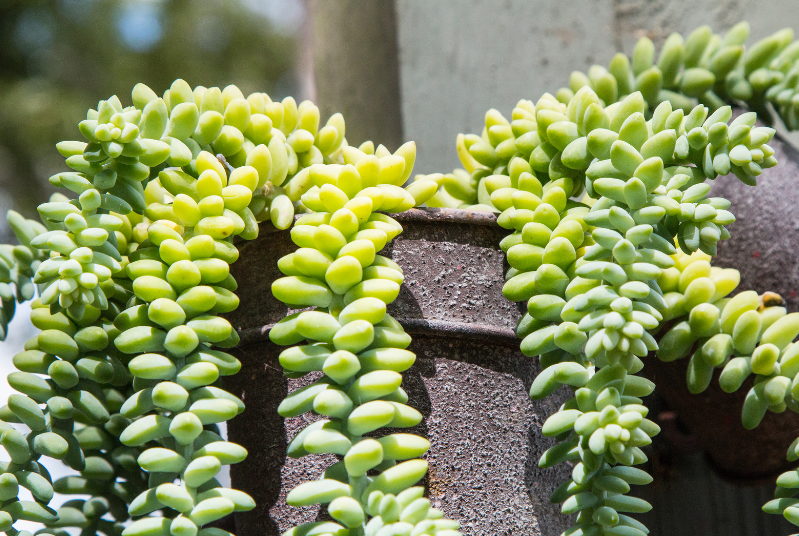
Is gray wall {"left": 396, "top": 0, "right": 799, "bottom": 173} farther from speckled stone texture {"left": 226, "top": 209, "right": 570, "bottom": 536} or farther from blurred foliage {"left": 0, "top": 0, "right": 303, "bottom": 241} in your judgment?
blurred foliage {"left": 0, "top": 0, "right": 303, "bottom": 241}

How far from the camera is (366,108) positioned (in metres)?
1.14

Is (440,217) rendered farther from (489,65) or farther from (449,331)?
(489,65)

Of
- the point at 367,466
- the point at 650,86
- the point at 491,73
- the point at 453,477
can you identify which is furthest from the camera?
the point at 491,73

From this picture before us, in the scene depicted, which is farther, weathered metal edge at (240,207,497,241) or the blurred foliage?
the blurred foliage

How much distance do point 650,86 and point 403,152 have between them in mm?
315

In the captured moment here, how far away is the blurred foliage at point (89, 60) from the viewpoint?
2.47m

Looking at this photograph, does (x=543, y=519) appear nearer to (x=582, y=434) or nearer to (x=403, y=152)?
(x=582, y=434)

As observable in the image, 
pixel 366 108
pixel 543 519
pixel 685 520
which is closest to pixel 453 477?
pixel 543 519

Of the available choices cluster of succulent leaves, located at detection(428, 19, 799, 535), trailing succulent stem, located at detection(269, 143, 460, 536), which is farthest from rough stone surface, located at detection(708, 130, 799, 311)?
trailing succulent stem, located at detection(269, 143, 460, 536)

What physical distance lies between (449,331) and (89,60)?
8.89 ft

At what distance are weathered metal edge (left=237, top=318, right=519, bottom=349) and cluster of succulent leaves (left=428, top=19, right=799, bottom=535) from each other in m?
0.03

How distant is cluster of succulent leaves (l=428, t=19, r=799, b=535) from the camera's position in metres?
0.40

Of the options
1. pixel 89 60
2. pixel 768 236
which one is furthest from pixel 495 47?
pixel 89 60

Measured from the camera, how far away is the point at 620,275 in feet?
1.29
